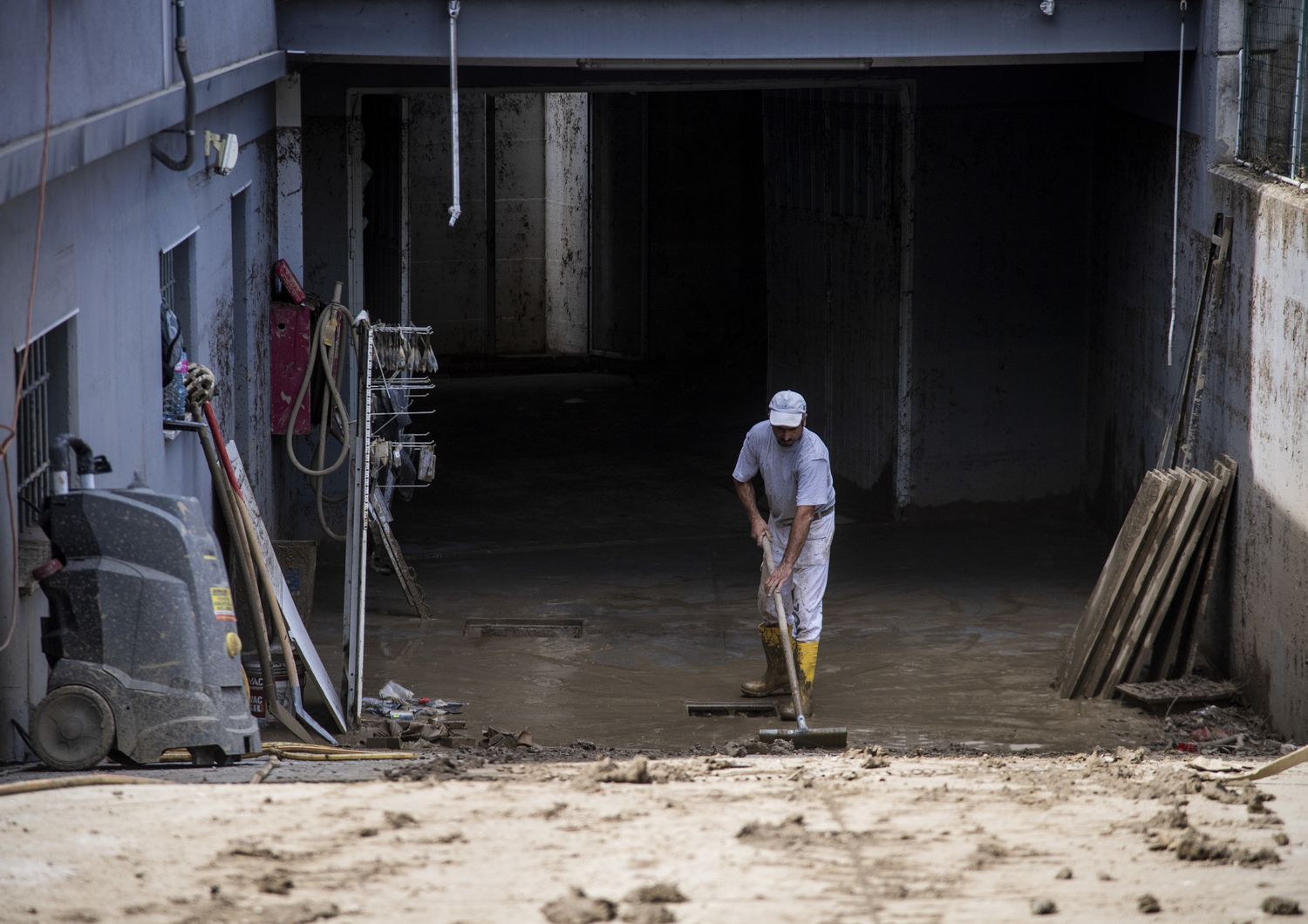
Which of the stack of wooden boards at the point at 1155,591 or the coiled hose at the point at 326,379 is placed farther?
the coiled hose at the point at 326,379

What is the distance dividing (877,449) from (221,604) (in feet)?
27.1

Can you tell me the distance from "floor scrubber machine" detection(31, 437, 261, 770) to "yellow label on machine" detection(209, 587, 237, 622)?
0.02m

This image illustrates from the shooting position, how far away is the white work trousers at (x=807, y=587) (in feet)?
29.2

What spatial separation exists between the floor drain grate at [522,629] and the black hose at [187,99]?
3.81 meters

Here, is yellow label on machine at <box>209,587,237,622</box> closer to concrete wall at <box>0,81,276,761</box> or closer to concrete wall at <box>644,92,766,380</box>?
concrete wall at <box>0,81,276,761</box>

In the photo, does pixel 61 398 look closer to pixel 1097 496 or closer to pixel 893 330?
pixel 893 330

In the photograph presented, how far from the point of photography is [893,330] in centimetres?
1293

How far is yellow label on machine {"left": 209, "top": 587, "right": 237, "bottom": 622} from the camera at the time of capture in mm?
5645

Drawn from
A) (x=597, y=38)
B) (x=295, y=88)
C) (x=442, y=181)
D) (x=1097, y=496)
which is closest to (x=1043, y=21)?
(x=597, y=38)

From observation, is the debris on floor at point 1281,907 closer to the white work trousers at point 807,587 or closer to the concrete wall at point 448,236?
the white work trousers at point 807,587

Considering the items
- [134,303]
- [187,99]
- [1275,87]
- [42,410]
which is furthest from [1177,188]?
[42,410]

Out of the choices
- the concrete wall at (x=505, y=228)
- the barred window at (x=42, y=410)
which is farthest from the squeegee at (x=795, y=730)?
the concrete wall at (x=505, y=228)

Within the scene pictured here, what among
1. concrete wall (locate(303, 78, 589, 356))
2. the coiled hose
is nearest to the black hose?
the coiled hose

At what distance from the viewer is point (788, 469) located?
8.98 m
